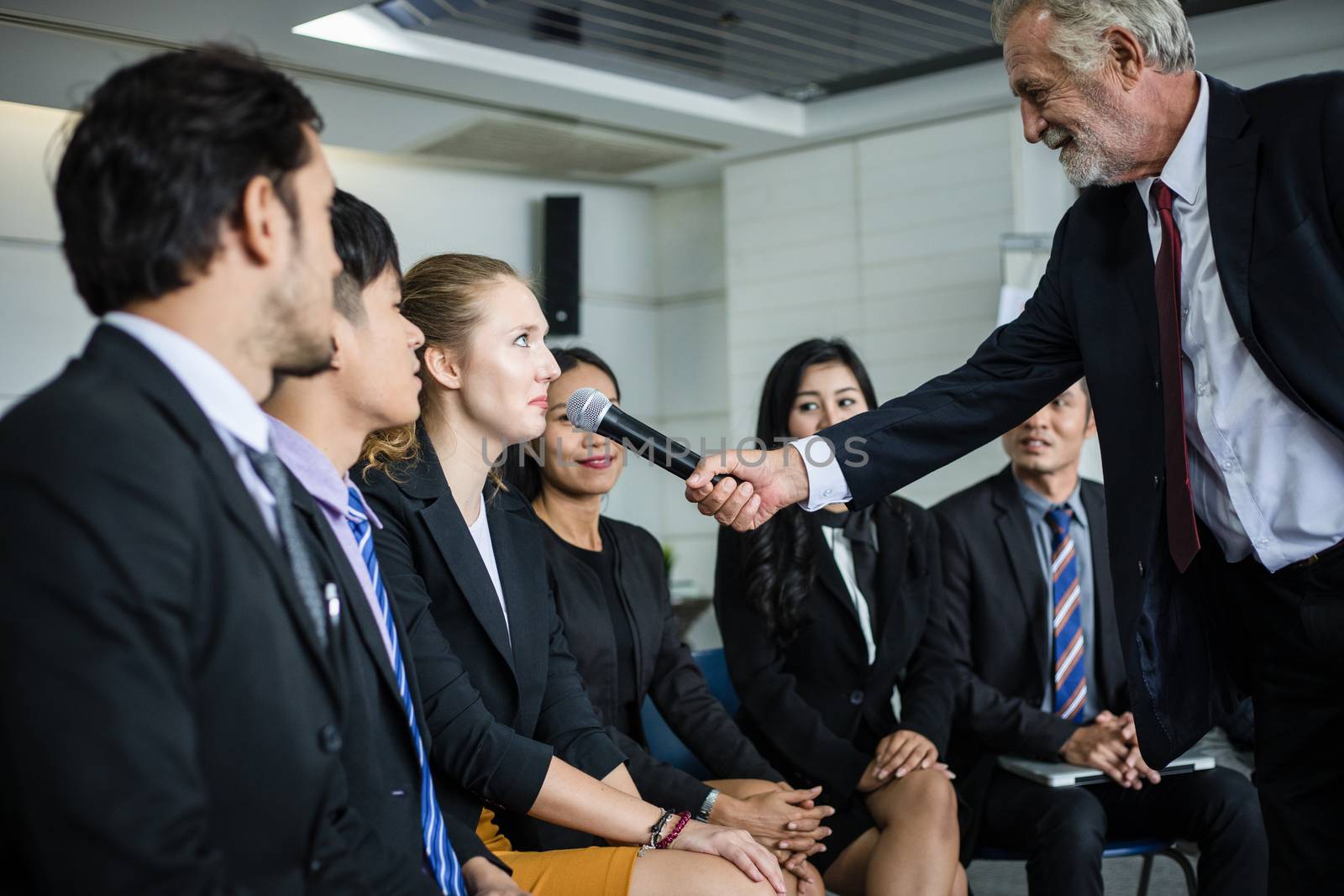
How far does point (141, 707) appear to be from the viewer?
0.95 m

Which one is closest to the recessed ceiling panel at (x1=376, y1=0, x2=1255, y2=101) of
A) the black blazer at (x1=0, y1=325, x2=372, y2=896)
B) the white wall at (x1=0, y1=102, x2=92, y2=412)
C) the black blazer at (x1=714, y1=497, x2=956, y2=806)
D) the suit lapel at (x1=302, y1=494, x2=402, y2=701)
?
the white wall at (x1=0, y1=102, x2=92, y2=412)

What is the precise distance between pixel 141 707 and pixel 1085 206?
1821 millimetres

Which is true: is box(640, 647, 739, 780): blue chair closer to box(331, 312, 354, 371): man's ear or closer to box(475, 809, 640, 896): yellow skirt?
box(475, 809, 640, 896): yellow skirt

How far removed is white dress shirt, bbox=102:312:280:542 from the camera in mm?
1100

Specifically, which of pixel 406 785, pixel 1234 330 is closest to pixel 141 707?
pixel 406 785

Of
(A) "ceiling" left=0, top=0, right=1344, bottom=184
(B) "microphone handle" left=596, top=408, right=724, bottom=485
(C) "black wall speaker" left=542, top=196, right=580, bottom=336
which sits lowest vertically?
(B) "microphone handle" left=596, top=408, right=724, bottom=485

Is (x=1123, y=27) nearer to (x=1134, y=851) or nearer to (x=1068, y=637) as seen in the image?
(x=1068, y=637)

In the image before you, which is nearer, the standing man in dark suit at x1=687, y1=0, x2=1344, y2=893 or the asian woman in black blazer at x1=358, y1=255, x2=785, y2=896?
the standing man in dark suit at x1=687, y1=0, x2=1344, y2=893

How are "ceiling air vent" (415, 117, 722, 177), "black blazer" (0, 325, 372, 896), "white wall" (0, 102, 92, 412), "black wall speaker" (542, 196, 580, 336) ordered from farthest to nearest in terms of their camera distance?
1. "black wall speaker" (542, 196, 580, 336)
2. "ceiling air vent" (415, 117, 722, 177)
3. "white wall" (0, 102, 92, 412)
4. "black blazer" (0, 325, 372, 896)

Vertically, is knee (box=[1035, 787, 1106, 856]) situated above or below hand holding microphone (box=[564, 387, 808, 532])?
below

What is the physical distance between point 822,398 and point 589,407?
1263 millimetres

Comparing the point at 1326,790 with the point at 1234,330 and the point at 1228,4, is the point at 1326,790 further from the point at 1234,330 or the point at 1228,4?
the point at 1228,4

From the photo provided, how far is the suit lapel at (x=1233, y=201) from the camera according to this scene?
179 cm

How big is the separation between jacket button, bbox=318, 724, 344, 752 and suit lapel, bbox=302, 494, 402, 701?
0.26 metres
